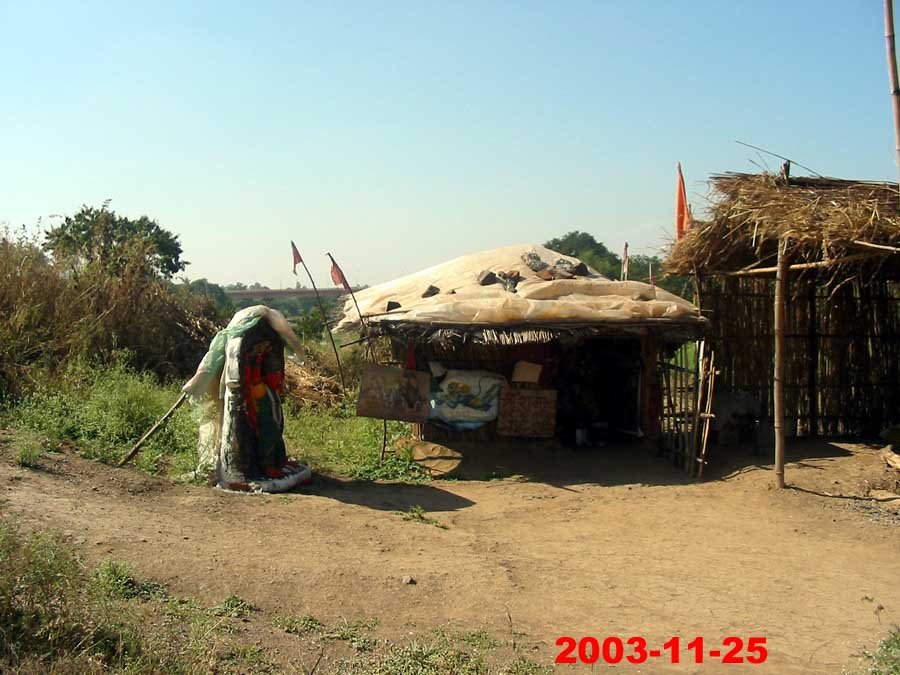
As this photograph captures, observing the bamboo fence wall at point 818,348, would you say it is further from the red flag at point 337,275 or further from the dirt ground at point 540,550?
the red flag at point 337,275

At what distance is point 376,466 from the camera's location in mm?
9914

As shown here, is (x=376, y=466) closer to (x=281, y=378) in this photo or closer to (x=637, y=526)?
(x=281, y=378)

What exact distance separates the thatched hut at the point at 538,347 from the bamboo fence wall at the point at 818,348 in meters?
0.79

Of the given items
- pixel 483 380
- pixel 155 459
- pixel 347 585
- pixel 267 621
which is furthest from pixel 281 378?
pixel 267 621

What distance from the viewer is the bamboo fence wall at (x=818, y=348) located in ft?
36.6

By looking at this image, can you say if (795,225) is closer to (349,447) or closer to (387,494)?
(387,494)

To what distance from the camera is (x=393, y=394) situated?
995cm

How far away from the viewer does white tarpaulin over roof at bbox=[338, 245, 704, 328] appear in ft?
32.9

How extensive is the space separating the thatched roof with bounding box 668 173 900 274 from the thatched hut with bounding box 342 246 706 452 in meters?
0.82

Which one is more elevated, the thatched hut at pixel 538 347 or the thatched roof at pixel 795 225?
the thatched roof at pixel 795 225

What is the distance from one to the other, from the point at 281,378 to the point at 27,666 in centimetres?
540

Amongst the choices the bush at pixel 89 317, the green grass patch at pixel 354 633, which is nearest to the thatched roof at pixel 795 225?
the green grass patch at pixel 354 633

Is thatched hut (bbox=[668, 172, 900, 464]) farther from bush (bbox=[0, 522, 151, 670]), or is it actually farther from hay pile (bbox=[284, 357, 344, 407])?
bush (bbox=[0, 522, 151, 670])

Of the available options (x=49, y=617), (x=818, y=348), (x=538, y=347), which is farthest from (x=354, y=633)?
(x=818, y=348)
